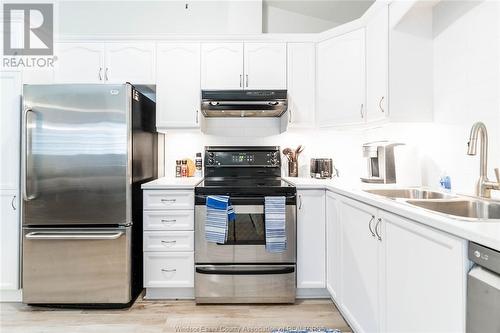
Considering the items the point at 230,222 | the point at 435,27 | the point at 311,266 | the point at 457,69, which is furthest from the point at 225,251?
the point at 435,27

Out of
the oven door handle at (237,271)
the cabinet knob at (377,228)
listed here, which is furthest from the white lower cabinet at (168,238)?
the cabinet knob at (377,228)

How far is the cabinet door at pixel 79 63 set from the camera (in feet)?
8.70

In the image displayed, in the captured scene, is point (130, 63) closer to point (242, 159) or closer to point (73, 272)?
point (242, 159)

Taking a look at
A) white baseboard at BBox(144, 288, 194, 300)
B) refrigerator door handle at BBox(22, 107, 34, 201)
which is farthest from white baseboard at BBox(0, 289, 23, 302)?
white baseboard at BBox(144, 288, 194, 300)

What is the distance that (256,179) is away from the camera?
2840mm

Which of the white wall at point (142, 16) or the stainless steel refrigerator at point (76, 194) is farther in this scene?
the white wall at point (142, 16)

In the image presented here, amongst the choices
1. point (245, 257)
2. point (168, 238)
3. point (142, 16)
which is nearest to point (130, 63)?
point (142, 16)

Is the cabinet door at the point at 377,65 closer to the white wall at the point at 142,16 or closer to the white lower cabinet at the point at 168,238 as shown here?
the white wall at the point at 142,16

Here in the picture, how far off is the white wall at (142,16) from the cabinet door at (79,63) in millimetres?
432

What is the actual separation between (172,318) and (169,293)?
30 cm

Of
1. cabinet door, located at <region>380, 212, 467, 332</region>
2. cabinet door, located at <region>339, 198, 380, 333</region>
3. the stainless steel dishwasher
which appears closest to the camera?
the stainless steel dishwasher

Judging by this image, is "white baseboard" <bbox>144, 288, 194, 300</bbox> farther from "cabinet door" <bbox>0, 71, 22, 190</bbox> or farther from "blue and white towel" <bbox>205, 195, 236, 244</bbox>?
"cabinet door" <bbox>0, 71, 22, 190</bbox>

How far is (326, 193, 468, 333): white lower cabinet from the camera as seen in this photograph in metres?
0.98

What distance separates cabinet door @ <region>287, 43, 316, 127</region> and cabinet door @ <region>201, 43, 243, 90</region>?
47 centimetres
